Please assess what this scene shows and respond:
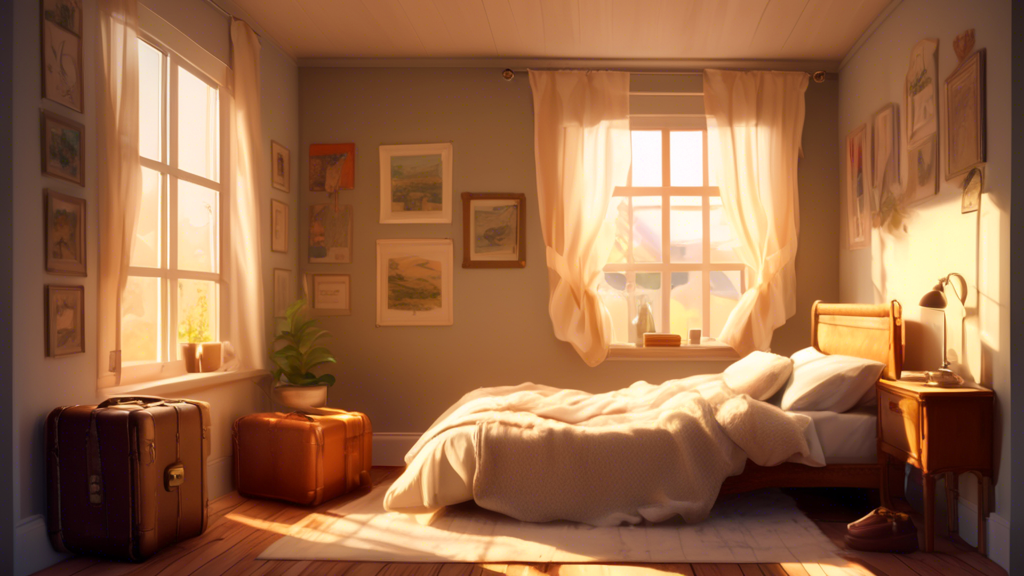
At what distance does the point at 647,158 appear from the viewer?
530 cm

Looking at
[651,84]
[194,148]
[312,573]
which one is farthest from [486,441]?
[651,84]

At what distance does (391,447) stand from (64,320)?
8.70 ft

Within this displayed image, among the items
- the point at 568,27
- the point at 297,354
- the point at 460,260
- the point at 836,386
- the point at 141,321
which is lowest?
the point at 836,386

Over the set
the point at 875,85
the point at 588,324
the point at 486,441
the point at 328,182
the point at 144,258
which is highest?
the point at 875,85

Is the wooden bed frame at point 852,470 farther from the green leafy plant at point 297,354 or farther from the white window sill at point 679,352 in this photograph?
the green leafy plant at point 297,354

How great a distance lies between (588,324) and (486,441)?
180cm

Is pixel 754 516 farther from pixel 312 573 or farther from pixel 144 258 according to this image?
pixel 144 258

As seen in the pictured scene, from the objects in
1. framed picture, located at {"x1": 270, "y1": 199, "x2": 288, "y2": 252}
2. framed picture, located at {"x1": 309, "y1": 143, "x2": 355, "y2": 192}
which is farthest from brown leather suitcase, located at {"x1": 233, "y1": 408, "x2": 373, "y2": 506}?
framed picture, located at {"x1": 309, "y1": 143, "x2": 355, "y2": 192}

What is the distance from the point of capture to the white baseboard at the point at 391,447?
5105 millimetres

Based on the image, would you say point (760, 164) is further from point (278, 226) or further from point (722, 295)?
point (278, 226)

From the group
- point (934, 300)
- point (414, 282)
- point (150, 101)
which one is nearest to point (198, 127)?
point (150, 101)

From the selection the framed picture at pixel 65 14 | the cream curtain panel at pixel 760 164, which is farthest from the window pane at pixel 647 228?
the framed picture at pixel 65 14

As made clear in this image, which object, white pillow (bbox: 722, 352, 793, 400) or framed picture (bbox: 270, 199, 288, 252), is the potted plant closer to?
framed picture (bbox: 270, 199, 288, 252)

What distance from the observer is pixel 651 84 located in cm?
520
